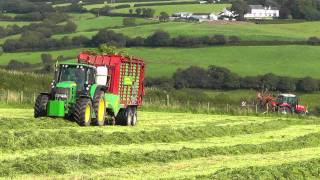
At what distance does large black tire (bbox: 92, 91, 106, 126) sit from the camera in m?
26.9

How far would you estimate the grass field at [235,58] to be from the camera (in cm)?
7850

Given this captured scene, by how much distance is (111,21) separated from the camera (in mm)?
107312

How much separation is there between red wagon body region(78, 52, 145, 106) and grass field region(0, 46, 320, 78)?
43039 millimetres

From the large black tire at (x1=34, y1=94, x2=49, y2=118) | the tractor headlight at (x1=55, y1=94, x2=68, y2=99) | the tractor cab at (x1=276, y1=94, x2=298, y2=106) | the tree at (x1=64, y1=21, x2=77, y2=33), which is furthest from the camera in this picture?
the tree at (x1=64, y1=21, x2=77, y2=33)

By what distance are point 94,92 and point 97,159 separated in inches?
415

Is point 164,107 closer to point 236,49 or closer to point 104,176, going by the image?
point 104,176

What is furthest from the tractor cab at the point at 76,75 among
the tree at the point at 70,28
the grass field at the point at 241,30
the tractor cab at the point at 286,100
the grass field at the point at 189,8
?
the grass field at the point at 189,8

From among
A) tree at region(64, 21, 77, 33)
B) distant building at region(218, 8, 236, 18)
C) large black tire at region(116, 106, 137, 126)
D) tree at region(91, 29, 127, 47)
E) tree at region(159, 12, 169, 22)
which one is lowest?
large black tire at region(116, 106, 137, 126)

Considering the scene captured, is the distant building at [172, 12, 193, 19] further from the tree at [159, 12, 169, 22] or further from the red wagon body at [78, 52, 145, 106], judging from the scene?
the red wagon body at [78, 52, 145, 106]

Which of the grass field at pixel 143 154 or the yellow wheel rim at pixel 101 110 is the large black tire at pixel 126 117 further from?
the grass field at pixel 143 154

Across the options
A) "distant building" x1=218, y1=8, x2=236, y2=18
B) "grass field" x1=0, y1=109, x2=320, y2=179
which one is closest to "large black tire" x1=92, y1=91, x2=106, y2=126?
"grass field" x1=0, y1=109, x2=320, y2=179

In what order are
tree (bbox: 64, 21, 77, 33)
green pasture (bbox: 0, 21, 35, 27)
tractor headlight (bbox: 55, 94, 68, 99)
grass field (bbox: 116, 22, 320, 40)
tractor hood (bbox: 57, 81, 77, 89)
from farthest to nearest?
green pasture (bbox: 0, 21, 35, 27)
tree (bbox: 64, 21, 77, 33)
grass field (bbox: 116, 22, 320, 40)
tractor hood (bbox: 57, 81, 77, 89)
tractor headlight (bbox: 55, 94, 68, 99)

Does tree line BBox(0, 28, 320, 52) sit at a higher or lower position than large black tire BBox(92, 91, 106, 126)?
higher

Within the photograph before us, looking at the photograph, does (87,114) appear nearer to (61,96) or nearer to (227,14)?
(61,96)
